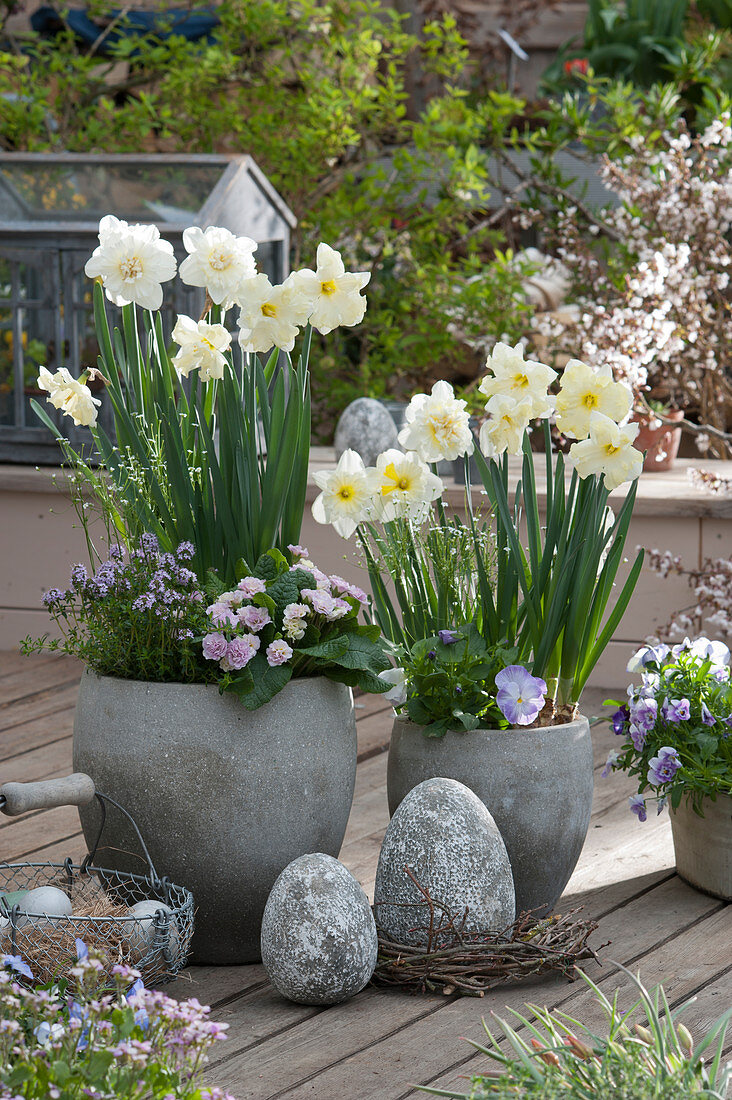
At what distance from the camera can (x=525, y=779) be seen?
2.04 metres

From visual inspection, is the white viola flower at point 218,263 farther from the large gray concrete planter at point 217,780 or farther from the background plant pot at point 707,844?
the background plant pot at point 707,844

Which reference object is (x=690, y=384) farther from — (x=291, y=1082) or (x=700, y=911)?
(x=291, y=1082)

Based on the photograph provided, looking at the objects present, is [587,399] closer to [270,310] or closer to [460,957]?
[270,310]

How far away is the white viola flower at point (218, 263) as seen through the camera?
6.34 ft

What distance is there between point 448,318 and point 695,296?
83 centimetres

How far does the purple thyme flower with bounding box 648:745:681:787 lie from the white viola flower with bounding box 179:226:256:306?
38.9 inches

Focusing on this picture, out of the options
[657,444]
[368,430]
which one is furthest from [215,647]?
[657,444]

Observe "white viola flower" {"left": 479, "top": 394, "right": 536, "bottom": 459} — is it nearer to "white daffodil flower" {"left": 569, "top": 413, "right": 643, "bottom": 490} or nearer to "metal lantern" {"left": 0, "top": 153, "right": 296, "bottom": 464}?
"white daffodil flower" {"left": 569, "top": 413, "right": 643, "bottom": 490}

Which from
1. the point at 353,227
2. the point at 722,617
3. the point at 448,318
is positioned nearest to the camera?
the point at 722,617

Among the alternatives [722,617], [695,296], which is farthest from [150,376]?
[695,296]

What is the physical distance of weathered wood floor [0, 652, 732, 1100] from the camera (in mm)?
1677

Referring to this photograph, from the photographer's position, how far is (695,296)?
4176 mm

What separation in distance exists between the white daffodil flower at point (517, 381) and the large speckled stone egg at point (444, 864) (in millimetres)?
573

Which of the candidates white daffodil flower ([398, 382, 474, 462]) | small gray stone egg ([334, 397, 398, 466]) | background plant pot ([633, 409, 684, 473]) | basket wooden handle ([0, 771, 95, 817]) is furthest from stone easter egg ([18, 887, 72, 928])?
background plant pot ([633, 409, 684, 473])
